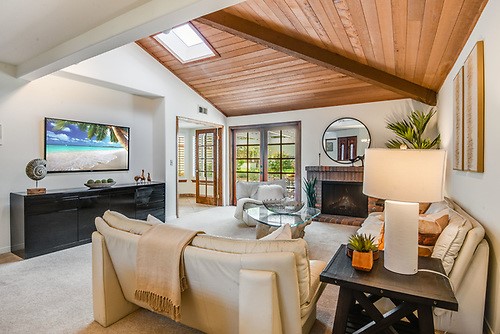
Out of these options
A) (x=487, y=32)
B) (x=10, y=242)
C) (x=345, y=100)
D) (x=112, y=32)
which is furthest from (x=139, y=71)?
(x=487, y=32)

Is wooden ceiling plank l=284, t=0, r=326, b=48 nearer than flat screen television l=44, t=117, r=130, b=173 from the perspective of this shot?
Yes

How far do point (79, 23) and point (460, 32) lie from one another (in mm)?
3528

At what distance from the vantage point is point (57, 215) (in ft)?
11.7

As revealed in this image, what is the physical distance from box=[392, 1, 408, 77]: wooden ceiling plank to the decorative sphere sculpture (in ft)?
14.6

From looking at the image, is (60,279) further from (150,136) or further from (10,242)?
(150,136)

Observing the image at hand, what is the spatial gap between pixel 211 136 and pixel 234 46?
325 centimetres

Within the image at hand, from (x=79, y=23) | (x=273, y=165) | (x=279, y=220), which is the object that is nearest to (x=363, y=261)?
(x=279, y=220)

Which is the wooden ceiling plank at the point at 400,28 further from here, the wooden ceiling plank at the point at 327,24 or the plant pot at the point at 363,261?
the plant pot at the point at 363,261

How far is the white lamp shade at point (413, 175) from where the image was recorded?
141 centimetres

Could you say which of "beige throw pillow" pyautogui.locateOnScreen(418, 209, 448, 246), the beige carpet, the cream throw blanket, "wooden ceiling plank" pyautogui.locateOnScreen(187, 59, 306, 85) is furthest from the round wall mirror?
the cream throw blanket

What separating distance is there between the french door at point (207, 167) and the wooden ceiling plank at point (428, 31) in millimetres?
4995

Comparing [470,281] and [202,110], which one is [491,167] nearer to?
[470,281]

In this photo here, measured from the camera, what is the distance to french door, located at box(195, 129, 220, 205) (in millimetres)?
7227

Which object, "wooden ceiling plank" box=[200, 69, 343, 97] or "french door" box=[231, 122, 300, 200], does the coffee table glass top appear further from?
"wooden ceiling plank" box=[200, 69, 343, 97]
